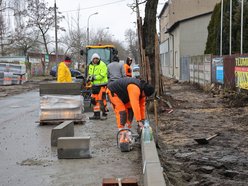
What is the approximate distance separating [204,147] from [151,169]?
338 cm

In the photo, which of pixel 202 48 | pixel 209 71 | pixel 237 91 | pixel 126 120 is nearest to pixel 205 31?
pixel 202 48

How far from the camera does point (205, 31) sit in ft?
123

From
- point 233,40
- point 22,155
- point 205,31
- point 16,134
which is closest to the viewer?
point 22,155

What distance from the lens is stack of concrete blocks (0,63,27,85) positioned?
32.9 meters

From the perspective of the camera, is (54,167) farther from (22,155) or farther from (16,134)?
(16,134)

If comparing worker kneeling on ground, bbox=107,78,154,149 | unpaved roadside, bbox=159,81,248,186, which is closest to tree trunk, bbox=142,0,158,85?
unpaved roadside, bbox=159,81,248,186

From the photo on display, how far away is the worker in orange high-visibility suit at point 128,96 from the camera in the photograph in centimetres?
737

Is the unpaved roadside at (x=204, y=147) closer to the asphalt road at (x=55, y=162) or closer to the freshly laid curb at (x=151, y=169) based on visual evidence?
the freshly laid curb at (x=151, y=169)

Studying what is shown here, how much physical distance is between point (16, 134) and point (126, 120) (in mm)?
3523

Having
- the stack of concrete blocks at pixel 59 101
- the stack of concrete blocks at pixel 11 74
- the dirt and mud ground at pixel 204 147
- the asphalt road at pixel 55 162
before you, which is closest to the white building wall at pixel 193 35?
the stack of concrete blocks at pixel 11 74

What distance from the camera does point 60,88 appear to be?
449 inches

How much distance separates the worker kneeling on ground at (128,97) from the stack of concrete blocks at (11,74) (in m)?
26.1

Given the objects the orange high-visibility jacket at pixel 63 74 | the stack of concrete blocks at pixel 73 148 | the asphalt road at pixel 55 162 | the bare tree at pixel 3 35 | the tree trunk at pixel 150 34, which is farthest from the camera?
the bare tree at pixel 3 35

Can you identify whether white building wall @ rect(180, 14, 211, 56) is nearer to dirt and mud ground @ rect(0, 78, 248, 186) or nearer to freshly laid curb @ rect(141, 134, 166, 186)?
dirt and mud ground @ rect(0, 78, 248, 186)
